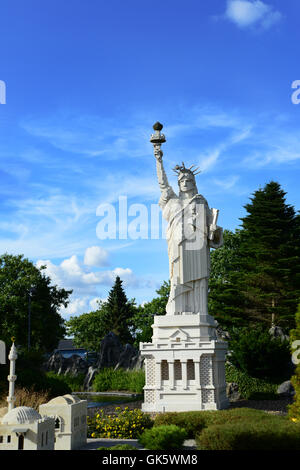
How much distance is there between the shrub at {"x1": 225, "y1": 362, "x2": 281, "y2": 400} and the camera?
2127 centimetres

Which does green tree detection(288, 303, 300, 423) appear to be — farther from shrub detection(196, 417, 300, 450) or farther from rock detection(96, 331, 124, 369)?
rock detection(96, 331, 124, 369)

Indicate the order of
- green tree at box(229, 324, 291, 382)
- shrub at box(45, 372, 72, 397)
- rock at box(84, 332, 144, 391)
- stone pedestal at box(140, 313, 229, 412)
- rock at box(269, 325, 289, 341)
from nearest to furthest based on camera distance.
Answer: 1. stone pedestal at box(140, 313, 229, 412)
2. shrub at box(45, 372, 72, 397)
3. green tree at box(229, 324, 291, 382)
4. rock at box(269, 325, 289, 341)
5. rock at box(84, 332, 144, 391)

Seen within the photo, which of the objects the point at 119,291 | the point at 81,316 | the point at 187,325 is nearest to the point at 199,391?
the point at 187,325

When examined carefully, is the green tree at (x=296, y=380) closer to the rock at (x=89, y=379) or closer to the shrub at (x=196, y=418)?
the shrub at (x=196, y=418)

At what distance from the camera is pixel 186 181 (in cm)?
1856

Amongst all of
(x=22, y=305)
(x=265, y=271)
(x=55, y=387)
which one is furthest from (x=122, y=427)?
(x=22, y=305)

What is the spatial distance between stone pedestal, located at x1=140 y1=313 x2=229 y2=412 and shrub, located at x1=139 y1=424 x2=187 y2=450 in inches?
230

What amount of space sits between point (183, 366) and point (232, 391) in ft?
17.4

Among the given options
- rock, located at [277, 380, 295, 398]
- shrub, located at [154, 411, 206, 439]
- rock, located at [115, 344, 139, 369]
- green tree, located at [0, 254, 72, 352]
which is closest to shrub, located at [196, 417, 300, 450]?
shrub, located at [154, 411, 206, 439]

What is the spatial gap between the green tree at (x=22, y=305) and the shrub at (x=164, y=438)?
2793cm

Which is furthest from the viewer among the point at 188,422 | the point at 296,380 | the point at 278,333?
the point at 278,333

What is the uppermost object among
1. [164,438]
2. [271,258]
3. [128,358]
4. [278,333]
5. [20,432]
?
[271,258]

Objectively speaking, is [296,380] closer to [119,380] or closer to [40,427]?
[40,427]

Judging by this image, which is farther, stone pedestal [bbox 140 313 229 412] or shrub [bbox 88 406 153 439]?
stone pedestal [bbox 140 313 229 412]
